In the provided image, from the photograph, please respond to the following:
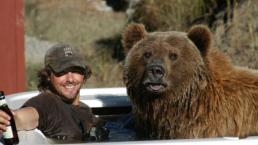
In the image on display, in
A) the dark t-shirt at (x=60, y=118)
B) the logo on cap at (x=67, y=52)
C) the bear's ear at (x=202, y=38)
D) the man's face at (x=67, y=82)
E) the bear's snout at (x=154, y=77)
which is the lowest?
the dark t-shirt at (x=60, y=118)

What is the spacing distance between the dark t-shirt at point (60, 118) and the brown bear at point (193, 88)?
475 mm

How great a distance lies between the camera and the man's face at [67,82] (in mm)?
4508

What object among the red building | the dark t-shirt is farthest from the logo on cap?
the red building

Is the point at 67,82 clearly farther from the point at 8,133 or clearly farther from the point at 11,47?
the point at 11,47

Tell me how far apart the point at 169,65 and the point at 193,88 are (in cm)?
19

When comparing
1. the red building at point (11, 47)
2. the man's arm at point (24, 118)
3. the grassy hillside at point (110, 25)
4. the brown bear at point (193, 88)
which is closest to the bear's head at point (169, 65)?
the brown bear at point (193, 88)

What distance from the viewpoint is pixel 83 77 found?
4.61 m

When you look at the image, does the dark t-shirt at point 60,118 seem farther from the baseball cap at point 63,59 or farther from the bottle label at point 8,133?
the bottle label at point 8,133

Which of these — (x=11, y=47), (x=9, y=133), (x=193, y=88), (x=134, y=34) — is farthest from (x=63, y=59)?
(x=11, y=47)

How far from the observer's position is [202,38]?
4.16 metres

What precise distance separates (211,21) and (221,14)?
184mm

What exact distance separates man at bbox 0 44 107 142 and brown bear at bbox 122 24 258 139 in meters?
0.43

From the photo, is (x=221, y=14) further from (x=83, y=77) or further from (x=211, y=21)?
(x=83, y=77)

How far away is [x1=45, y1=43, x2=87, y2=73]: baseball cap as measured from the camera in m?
4.47
